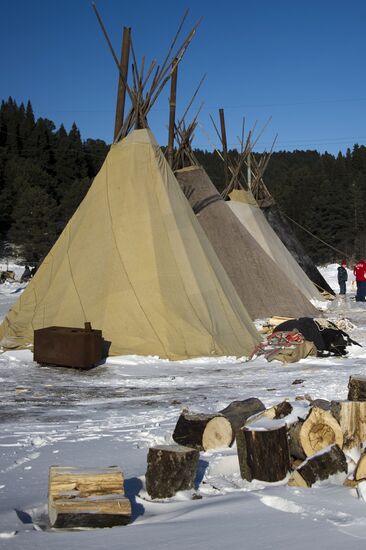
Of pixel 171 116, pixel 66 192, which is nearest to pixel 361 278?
pixel 171 116

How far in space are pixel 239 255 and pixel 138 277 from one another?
5.66 metres

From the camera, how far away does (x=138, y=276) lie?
427 inches

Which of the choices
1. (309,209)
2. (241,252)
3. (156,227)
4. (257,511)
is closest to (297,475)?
(257,511)

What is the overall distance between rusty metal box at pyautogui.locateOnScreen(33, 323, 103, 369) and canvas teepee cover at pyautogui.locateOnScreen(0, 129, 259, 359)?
2.56ft

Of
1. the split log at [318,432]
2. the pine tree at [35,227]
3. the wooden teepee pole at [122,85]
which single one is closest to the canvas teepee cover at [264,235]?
the wooden teepee pole at [122,85]

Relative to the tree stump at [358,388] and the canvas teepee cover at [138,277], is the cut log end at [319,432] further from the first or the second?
the canvas teepee cover at [138,277]

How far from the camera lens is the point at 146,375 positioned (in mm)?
9164

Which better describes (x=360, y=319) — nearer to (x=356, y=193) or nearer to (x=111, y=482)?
(x=111, y=482)

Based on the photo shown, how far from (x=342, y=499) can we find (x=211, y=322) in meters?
6.99

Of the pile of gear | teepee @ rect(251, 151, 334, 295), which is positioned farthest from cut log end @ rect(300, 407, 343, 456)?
teepee @ rect(251, 151, 334, 295)

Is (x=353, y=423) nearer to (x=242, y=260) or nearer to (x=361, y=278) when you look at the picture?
(x=242, y=260)

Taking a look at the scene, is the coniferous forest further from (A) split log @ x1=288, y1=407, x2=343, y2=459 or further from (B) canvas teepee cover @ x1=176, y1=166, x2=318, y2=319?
(A) split log @ x1=288, y1=407, x2=343, y2=459

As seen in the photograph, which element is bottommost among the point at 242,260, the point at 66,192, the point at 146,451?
the point at 146,451

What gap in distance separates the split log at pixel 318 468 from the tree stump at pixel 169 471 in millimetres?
599
